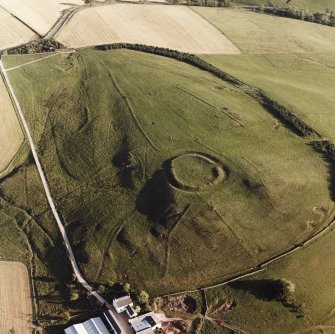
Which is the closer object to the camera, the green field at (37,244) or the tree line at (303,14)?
the green field at (37,244)

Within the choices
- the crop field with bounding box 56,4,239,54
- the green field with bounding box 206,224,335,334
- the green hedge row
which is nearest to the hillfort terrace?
the green field with bounding box 206,224,335,334

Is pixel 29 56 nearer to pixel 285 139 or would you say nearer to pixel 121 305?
pixel 285 139

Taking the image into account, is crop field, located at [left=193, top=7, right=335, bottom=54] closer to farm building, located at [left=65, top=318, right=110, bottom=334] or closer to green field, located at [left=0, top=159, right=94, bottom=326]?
green field, located at [left=0, top=159, right=94, bottom=326]

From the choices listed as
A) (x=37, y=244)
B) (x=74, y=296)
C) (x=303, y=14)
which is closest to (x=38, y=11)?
(x=37, y=244)

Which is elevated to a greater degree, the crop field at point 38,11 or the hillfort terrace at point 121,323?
the crop field at point 38,11

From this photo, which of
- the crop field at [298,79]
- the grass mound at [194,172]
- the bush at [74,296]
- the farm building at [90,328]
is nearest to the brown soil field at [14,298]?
the bush at [74,296]

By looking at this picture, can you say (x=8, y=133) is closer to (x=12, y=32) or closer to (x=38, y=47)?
(x=38, y=47)

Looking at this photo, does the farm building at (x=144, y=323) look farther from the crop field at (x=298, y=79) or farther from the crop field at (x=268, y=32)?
the crop field at (x=268, y=32)
